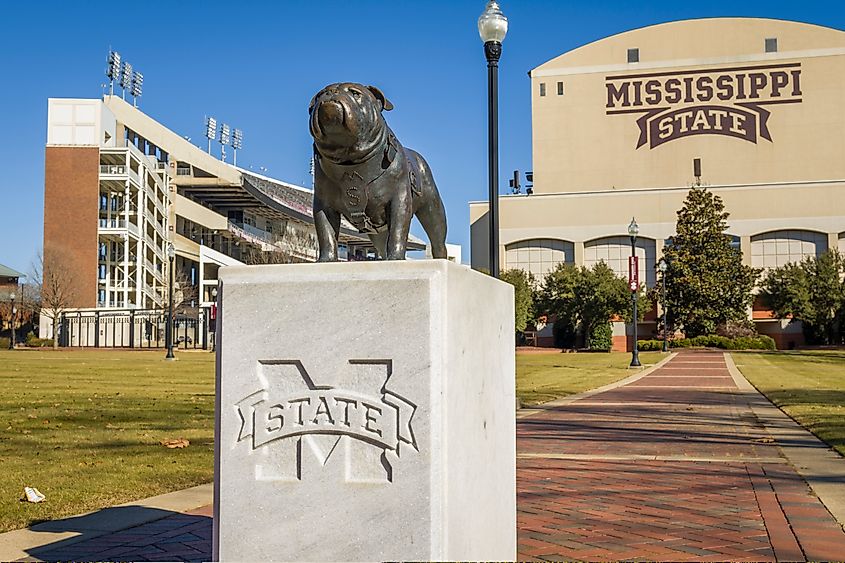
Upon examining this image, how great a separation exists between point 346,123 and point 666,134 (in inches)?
2971

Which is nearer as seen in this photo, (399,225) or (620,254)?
(399,225)

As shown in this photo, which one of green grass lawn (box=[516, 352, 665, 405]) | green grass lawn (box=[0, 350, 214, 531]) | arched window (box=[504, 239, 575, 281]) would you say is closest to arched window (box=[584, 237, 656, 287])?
arched window (box=[504, 239, 575, 281])

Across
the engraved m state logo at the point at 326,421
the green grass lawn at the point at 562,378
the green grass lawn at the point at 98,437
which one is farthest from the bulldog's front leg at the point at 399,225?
the green grass lawn at the point at 562,378

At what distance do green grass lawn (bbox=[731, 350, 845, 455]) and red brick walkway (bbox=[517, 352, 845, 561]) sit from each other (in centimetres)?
84

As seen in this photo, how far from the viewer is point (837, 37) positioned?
74.8 metres

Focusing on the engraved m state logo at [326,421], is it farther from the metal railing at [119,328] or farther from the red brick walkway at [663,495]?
the metal railing at [119,328]

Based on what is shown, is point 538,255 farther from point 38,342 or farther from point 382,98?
point 382,98

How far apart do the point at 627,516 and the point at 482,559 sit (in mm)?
2400

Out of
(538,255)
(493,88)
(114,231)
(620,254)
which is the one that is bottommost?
(493,88)

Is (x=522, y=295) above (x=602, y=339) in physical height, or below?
above

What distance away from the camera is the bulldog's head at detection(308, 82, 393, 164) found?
4391 mm

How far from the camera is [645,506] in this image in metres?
6.83

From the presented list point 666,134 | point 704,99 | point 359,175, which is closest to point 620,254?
point 666,134

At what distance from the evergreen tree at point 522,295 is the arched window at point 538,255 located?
167 inches
